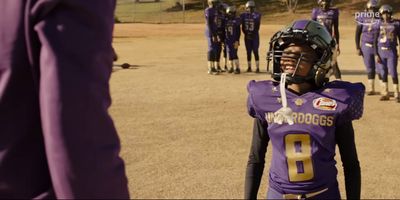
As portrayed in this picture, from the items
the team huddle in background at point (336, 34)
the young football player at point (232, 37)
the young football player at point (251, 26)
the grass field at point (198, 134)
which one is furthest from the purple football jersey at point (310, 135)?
the young football player at point (251, 26)

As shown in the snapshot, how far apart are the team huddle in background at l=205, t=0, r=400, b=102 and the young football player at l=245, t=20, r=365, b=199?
3.98 meters

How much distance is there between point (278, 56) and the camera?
3363 millimetres

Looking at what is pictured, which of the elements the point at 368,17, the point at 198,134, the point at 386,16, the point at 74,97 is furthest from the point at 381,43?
the point at 74,97

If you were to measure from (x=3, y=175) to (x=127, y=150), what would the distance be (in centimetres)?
662

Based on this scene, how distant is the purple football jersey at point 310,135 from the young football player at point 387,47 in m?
8.53

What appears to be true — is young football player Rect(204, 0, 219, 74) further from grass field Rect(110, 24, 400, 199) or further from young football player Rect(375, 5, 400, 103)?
young football player Rect(375, 5, 400, 103)

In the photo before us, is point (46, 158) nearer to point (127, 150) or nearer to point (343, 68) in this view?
point (127, 150)

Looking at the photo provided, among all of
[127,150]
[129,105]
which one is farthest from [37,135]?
[129,105]

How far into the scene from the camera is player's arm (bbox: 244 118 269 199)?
3318 millimetres

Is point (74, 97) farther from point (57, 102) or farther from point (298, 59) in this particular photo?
point (298, 59)

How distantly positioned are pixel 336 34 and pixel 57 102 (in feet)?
44.2

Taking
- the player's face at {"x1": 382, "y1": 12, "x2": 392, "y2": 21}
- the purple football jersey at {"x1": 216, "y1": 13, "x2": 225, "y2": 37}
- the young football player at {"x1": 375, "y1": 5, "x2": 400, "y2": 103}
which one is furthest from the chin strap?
the purple football jersey at {"x1": 216, "y1": 13, "x2": 225, "y2": 37}

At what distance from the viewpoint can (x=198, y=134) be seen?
8953 mm

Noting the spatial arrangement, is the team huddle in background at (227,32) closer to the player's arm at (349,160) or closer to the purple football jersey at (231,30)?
the purple football jersey at (231,30)
